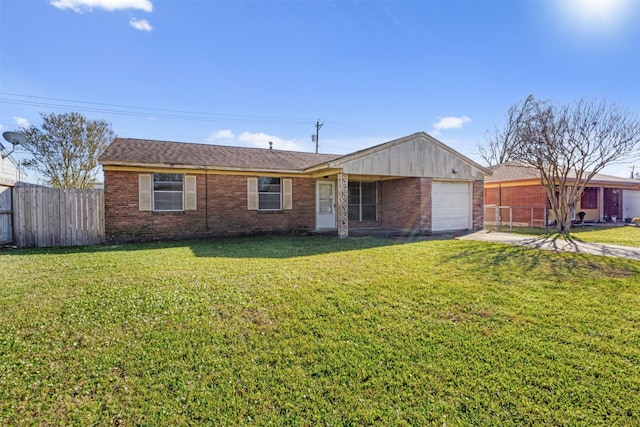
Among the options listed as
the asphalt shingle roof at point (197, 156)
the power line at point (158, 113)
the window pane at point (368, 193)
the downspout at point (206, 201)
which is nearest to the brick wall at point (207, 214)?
the downspout at point (206, 201)

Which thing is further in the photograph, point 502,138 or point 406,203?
point 502,138

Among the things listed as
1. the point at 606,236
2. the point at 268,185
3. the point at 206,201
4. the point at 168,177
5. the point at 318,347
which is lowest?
the point at 318,347

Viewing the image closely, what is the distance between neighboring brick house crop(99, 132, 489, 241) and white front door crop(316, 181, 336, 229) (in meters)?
0.05

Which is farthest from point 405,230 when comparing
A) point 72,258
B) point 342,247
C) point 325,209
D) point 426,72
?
point 72,258

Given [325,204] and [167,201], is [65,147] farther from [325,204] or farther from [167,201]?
[325,204]

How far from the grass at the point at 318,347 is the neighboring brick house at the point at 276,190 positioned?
548 centimetres

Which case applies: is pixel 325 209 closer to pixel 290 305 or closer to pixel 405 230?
pixel 405 230

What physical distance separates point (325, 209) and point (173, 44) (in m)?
8.62

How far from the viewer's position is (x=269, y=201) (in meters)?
13.7

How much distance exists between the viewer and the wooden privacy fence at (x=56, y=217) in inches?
410

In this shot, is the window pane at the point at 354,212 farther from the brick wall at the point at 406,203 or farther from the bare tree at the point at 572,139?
the bare tree at the point at 572,139

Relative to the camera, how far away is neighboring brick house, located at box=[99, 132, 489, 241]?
11.6 metres

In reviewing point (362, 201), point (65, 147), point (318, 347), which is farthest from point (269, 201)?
point (65, 147)

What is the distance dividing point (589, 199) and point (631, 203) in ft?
→ 15.0
